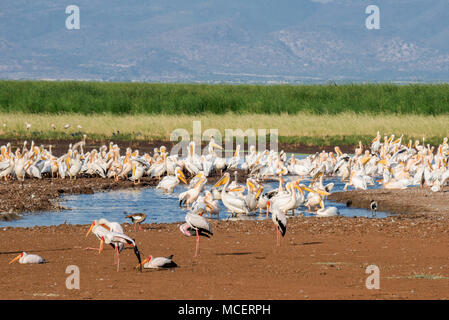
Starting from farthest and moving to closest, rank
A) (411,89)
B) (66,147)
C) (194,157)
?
(411,89)
(66,147)
(194,157)

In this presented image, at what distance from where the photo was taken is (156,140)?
2906cm

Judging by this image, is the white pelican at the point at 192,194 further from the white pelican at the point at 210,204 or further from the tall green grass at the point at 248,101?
the tall green grass at the point at 248,101

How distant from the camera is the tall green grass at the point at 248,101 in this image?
1449 inches

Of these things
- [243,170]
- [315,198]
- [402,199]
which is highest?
[315,198]

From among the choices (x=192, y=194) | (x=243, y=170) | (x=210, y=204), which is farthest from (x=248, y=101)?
(x=210, y=204)

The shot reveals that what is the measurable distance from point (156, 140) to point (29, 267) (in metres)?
20.0

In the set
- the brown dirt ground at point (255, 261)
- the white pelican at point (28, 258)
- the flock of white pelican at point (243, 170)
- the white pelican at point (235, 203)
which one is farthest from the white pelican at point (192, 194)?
the white pelican at point (28, 258)

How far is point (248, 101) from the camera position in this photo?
127 feet

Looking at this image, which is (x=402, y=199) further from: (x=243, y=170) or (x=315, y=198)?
(x=243, y=170)

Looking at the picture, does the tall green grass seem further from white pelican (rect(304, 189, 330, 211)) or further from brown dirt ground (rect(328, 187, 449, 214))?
white pelican (rect(304, 189, 330, 211))

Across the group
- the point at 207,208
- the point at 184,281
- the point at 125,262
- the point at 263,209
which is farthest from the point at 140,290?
the point at 263,209

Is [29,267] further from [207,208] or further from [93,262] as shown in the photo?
[207,208]

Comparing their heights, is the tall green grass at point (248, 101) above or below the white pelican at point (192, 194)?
below

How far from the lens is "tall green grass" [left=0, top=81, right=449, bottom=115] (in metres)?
36.8
